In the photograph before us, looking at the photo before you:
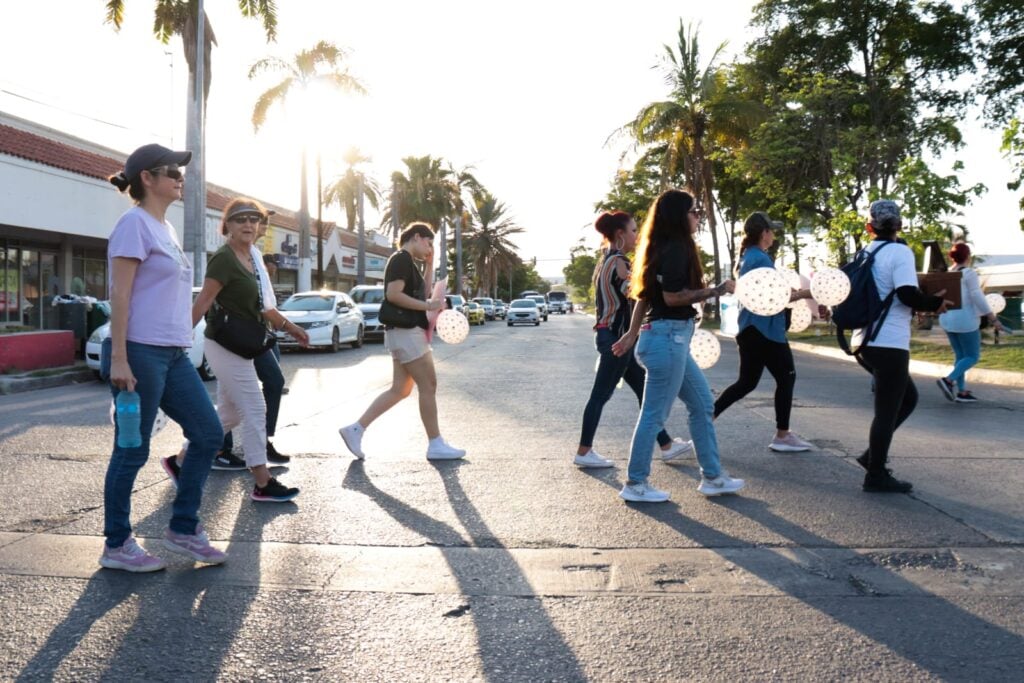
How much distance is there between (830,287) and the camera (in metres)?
5.73

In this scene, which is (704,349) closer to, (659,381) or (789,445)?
(659,381)

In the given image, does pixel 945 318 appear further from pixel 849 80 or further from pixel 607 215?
pixel 849 80

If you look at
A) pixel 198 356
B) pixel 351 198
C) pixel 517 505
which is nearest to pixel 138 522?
pixel 517 505

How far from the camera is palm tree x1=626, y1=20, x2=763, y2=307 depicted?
32594 millimetres

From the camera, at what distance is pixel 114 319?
3730mm

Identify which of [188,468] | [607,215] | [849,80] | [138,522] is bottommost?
[138,522]

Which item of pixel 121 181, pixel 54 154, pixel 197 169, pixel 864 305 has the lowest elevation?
pixel 864 305

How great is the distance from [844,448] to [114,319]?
5543mm

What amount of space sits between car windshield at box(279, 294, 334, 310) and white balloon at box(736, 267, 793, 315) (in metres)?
16.6

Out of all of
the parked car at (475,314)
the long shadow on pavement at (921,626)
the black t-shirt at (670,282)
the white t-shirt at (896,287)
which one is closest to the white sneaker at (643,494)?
the long shadow on pavement at (921,626)

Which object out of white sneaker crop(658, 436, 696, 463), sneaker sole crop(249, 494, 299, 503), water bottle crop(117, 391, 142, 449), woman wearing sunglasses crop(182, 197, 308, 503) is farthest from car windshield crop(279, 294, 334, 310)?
water bottle crop(117, 391, 142, 449)

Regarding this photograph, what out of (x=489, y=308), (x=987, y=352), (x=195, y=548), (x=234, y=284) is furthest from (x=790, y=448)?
(x=489, y=308)

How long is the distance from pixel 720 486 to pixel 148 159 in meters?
3.58

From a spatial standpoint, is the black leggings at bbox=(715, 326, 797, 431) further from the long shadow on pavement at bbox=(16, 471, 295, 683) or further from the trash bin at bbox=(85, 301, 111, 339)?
the trash bin at bbox=(85, 301, 111, 339)
